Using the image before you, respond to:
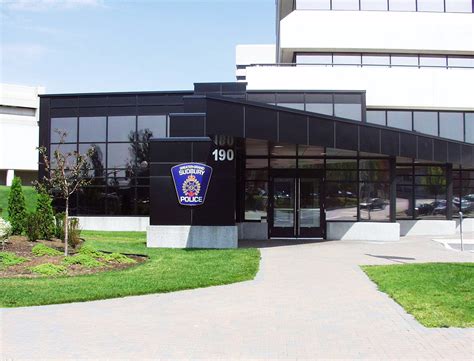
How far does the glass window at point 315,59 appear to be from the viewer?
30.5m

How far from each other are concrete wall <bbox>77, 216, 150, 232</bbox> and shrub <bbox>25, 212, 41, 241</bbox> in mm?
8230

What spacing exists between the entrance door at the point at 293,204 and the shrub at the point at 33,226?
8544mm

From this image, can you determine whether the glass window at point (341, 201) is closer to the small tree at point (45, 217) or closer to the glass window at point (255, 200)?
the glass window at point (255, 200)

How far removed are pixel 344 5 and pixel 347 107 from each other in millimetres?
8453

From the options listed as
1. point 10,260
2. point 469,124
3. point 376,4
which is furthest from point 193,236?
point 376,4

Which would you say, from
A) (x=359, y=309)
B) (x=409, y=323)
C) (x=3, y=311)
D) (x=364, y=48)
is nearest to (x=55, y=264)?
(x=3, y=311)

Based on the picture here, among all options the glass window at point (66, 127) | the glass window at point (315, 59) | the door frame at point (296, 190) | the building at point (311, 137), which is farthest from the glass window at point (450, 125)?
the glass window at point (66, 127)

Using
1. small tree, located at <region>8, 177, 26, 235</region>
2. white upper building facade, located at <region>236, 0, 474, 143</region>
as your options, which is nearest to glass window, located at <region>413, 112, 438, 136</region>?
white upper building facade, located at <region>236, 0, 474, 143</region>

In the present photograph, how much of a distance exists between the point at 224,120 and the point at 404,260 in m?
6.50

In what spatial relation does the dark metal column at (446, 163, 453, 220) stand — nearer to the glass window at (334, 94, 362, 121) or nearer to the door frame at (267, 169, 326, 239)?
the glass window at (334, 94, 362, 121)

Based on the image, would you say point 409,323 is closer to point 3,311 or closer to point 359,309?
point 359,309

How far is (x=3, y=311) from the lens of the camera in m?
8.14

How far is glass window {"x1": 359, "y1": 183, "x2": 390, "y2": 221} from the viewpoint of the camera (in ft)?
69.8

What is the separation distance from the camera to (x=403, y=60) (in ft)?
100
